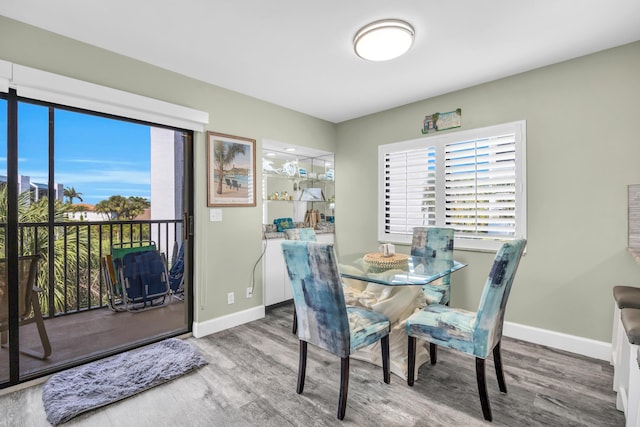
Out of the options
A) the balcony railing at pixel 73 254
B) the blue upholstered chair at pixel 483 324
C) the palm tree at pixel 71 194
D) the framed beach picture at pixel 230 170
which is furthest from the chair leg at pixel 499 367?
the palm tree at pixel 71 194

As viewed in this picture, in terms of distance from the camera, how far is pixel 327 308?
1721 millimetres

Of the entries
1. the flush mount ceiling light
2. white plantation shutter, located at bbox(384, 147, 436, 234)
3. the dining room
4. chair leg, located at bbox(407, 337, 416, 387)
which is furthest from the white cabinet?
the flush mount ceiling light

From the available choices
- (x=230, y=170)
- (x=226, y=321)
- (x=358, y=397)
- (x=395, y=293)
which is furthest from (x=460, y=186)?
(x=226, y=321)

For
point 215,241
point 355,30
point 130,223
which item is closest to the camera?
point 355,30

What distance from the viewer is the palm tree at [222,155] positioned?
302cm

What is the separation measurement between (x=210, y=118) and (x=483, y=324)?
9.26 feet

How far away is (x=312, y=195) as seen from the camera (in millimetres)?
4512

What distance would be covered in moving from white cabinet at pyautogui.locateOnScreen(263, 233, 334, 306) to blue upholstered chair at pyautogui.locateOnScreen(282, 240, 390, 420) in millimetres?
1602

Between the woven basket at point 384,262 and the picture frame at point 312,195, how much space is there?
2.08 metres

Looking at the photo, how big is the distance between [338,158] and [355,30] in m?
2.34

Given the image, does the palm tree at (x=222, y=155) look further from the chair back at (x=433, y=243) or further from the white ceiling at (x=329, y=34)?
the chair back at (x=433, y=243)

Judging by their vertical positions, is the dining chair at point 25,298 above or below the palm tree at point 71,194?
below

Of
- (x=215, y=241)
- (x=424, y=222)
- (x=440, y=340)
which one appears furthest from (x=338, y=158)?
(x=440, y=340)

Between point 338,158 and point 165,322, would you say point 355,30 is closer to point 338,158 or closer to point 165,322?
point 338,158
